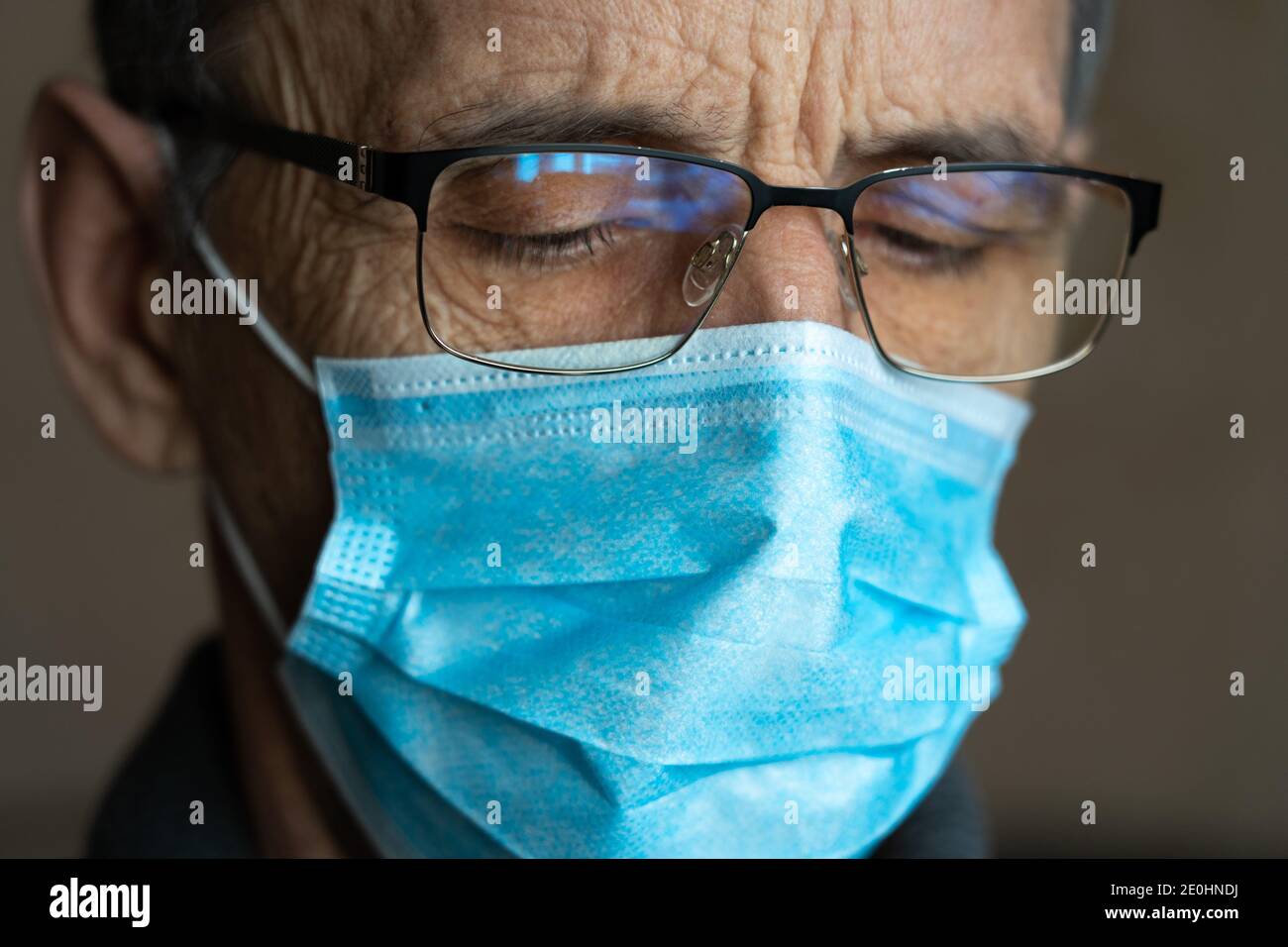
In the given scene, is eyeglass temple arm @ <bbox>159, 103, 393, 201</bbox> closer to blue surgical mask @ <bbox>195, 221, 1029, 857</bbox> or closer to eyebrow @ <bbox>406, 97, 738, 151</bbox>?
eyebrow @ <bbox>406, 97, 738, 151</bbox>

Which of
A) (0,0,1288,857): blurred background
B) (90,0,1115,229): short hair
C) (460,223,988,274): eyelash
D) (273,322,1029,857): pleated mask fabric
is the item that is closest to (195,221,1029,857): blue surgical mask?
(273,322,1029,857): pleated mask fabric

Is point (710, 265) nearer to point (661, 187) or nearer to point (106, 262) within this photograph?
point (661, 187)

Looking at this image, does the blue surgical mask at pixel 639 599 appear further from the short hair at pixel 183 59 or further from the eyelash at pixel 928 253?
the short hair at pixel 183 59

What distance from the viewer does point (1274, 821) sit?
2.99 m

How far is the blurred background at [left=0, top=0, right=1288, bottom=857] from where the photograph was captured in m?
2.77

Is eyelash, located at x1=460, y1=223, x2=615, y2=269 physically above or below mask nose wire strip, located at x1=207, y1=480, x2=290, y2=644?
above

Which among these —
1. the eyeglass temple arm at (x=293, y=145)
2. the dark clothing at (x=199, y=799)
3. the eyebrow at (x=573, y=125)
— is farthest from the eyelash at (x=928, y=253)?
the dark clothing at (x=199, y=799)

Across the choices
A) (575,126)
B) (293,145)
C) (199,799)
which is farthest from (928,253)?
(199,799)

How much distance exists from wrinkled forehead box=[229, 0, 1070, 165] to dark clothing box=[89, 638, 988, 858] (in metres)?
0.85

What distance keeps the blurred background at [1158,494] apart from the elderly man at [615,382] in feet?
5.25

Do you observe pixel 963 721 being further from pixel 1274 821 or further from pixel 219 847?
pixel 1274 821

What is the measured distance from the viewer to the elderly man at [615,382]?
3.78 feet

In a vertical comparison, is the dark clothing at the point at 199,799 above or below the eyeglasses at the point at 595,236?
below
